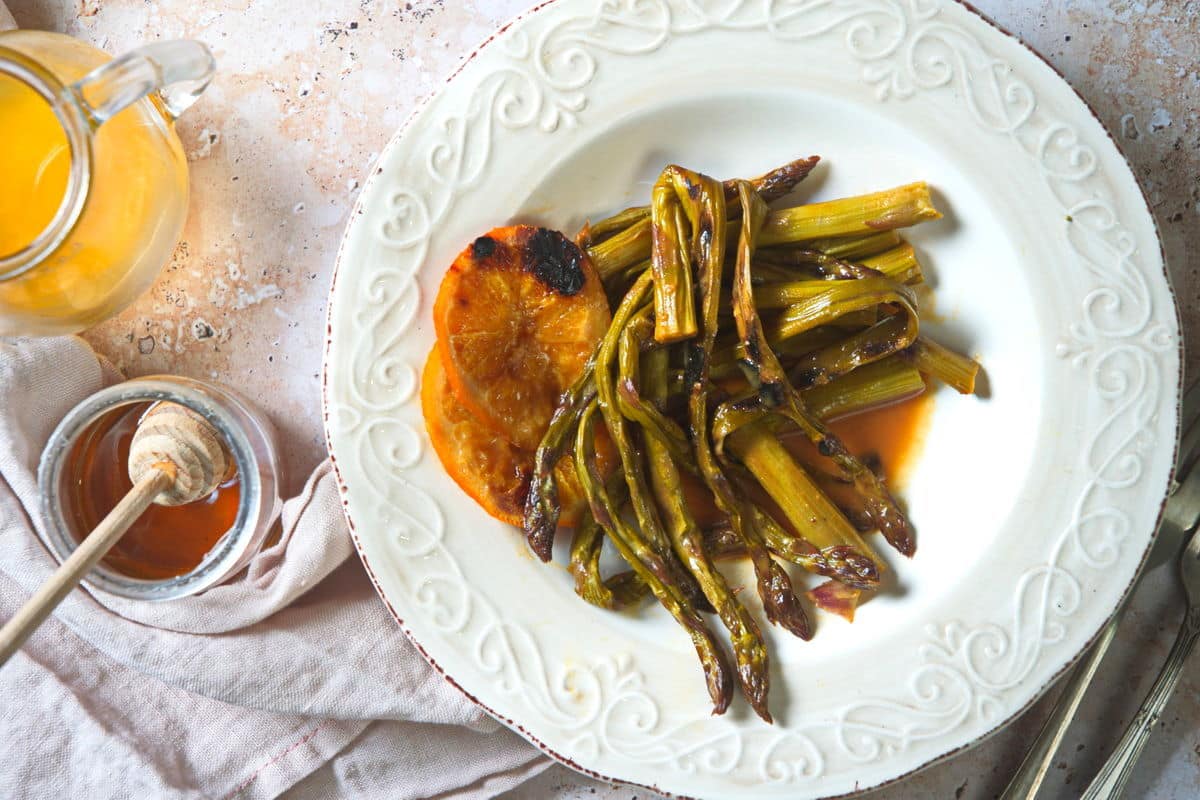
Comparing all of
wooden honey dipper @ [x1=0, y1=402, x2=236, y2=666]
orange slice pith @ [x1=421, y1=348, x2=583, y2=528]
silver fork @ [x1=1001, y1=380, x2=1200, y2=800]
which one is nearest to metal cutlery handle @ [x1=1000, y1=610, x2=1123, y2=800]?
silver fork @ [x1=1001, y1=380, x2=1200, y2=800]

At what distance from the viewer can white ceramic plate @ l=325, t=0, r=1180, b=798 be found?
8.57 ft

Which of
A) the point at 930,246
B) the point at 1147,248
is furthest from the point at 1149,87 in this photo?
the point at 930,246

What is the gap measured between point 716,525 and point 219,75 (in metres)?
2.16

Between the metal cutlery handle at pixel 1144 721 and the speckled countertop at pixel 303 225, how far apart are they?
106 millimetres

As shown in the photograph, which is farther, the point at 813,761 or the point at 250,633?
the point at 250,633

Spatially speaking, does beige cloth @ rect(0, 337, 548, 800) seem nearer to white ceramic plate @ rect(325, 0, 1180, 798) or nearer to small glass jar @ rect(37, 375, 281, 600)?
small glass jar @ rect(37, 375, 281, 600)

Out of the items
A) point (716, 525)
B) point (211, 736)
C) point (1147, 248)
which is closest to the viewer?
point (1147, 248)

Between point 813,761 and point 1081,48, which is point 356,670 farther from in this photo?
point 1081,48

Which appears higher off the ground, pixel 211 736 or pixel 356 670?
pixel 356 670

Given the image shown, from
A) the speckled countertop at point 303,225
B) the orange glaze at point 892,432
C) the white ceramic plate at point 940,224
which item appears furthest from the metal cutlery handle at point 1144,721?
the orange glaze at point 892,432

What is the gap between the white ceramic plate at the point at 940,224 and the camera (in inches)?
103

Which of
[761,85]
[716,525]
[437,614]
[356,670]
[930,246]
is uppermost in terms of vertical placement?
[761,85]

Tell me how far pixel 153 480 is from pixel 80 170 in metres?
0.82

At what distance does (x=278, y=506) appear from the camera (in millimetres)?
2934
